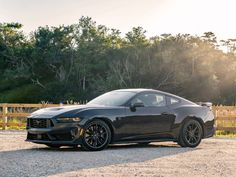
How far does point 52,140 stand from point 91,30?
64231 mm

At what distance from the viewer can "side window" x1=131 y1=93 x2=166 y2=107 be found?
14008 millimetres

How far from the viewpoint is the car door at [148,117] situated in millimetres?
13625

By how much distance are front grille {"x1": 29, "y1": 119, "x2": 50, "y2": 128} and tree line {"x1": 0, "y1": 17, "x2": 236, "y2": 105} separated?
50106 mm

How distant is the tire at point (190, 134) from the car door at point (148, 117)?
0.44 m

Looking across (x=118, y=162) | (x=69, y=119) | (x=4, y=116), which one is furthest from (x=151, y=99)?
(x=4, y=116)

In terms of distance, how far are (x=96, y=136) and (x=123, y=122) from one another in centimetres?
83

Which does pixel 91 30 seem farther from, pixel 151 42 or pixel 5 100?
pixel 5 100

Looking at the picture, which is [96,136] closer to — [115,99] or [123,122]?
[123,122]

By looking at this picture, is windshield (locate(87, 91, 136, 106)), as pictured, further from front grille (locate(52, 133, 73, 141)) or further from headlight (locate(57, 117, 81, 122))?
front grille (locate(52, 133, 73, 141))

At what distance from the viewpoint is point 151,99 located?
1427 centimetres

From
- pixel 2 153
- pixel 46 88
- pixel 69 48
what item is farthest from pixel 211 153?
pixel 69 48

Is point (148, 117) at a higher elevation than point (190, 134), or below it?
higher

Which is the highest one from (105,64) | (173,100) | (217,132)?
(105,64)

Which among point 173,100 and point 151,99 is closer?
point 151,99
